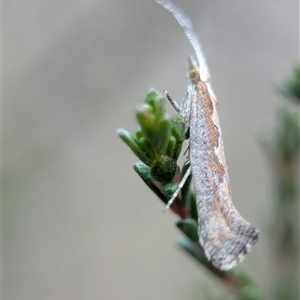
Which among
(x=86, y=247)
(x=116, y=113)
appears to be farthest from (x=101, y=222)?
(x=116, y=113)

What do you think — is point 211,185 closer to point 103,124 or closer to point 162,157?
point 162,157

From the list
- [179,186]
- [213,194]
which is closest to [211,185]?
[213,194]

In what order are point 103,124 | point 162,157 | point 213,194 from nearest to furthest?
point 162,157 < point 213,194 < point 103,124

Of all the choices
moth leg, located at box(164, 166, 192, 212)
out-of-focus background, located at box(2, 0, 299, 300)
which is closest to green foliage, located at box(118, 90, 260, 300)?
moth leg, located at box(164, 166, 192, 212)

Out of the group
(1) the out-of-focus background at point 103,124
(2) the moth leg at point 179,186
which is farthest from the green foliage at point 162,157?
(1) the out-of-focus background at point 103,124

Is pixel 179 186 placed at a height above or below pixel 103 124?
below

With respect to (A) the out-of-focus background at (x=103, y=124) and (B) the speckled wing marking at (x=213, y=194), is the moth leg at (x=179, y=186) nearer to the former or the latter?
(B) the speckled wing marking at (x=213, y=194)

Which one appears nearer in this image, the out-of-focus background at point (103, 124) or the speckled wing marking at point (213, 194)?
the speckled wing marking at point (213, 194)
